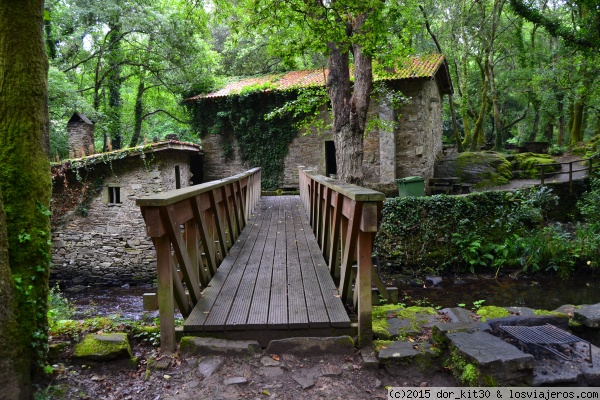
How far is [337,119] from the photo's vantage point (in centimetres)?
950

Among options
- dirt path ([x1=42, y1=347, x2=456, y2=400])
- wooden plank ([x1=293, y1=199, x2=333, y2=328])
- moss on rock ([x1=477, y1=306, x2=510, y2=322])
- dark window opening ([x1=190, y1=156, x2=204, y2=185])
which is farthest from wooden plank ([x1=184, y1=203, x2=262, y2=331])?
dark window opening ([x1=190, y1=156, x2=204, y2=185])

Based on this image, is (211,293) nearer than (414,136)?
Yes

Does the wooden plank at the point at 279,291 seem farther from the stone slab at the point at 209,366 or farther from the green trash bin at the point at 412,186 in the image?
the green trash bin at the point at 412,186

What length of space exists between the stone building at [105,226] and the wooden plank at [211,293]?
7.58 m

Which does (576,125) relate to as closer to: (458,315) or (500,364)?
(458,315)

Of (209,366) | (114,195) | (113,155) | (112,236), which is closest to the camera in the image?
(209,366)

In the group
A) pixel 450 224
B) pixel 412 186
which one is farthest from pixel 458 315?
pixel 412 186

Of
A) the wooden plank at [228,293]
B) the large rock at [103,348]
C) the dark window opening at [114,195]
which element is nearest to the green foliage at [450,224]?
the wooden plank at [228,293]

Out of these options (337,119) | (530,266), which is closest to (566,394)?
(337,119)

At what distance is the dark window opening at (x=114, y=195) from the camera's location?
1266 cm

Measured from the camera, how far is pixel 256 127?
17.8m

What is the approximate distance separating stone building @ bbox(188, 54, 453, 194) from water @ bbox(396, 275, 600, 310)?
613 centimetres

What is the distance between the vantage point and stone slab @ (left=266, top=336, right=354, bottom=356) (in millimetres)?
2939

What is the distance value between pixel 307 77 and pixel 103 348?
634 inches
